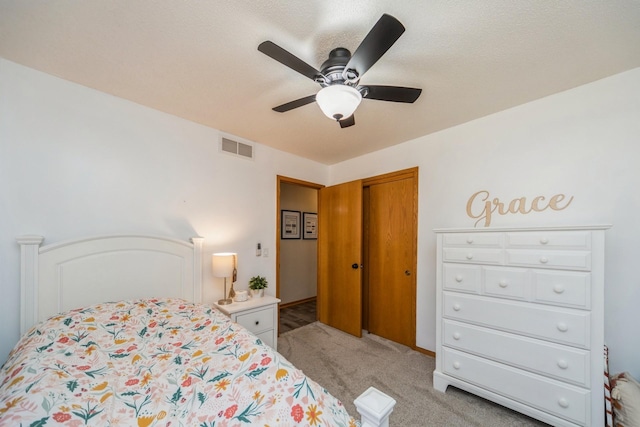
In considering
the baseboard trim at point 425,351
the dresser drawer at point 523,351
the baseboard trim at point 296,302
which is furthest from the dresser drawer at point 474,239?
the baseboard trim at point 296,302

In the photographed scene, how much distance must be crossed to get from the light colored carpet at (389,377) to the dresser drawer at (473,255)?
3.64 feet

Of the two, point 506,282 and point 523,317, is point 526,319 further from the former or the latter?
point 506,282

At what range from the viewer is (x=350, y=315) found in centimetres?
327

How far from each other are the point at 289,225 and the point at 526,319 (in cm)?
354

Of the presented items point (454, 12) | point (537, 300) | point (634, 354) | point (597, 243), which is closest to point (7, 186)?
point (454, 12)

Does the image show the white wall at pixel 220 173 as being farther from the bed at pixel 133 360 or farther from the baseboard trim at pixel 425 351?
the bed at pixel 133 360

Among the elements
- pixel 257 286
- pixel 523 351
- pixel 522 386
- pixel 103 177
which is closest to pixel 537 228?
pixel 523 351

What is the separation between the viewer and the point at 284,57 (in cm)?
124

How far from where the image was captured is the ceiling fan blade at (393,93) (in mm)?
1491

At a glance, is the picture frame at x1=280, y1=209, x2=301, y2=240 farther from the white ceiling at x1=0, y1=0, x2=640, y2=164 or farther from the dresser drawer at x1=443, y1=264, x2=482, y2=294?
the dresser drawer at x1=443, y1=264, x2=482, y2=294

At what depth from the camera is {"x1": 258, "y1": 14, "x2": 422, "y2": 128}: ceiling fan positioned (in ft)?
3.64

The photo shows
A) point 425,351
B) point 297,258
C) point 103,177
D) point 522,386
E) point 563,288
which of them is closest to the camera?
point 563,288

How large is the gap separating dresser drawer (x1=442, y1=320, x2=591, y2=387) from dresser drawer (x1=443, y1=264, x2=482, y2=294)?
0.96ft

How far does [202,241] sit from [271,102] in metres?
1.45
